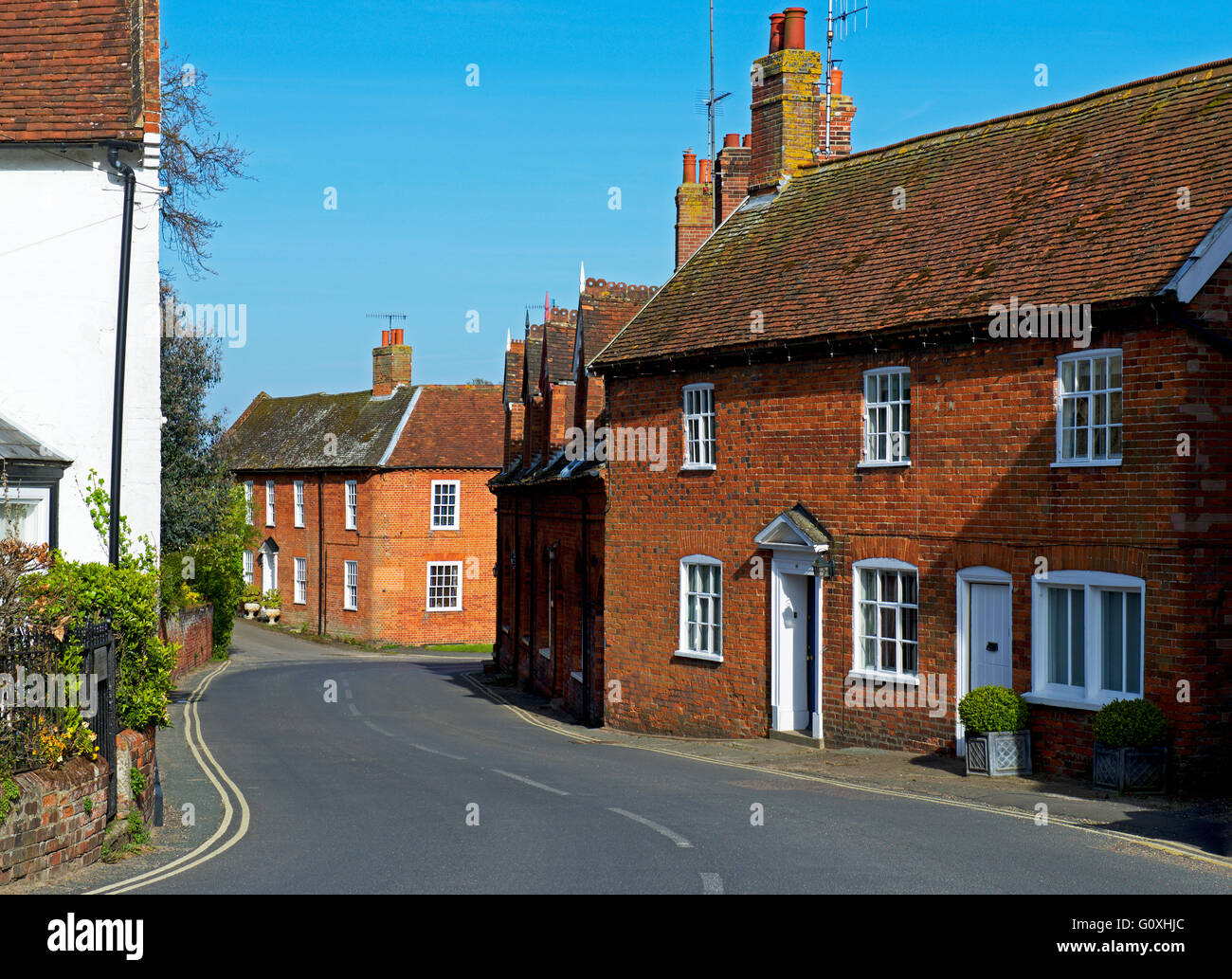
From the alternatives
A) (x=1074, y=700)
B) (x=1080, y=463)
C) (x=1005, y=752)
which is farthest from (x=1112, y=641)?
(x=1080, y=463)

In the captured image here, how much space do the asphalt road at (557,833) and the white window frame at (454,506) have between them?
95.9 ft

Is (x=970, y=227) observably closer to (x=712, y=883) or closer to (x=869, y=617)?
(x=869, y=617)

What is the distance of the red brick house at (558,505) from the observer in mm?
27531

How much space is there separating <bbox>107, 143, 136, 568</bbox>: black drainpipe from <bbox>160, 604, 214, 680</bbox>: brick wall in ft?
61.6

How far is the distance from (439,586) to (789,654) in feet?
106

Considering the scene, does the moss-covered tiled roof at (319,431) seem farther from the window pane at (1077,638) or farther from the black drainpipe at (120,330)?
the window pane at (1077,638)

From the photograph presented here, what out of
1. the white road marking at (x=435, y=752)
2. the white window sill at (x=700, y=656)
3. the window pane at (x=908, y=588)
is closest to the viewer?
the window pane at (x=908, y=588)

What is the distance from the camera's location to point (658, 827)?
12.8m

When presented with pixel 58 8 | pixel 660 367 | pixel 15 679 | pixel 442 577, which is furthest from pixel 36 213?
pixel 442 577

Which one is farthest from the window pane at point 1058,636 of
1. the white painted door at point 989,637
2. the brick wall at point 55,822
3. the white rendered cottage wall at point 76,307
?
the white rendered cottage wall at point 76,307
